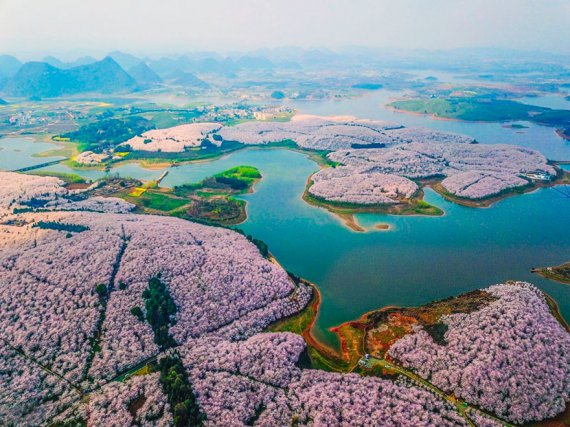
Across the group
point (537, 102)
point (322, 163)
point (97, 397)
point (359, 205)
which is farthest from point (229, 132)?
point (537, 102)

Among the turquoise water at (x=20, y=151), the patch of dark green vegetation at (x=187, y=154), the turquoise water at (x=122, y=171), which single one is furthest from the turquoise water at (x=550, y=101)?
the turquoise water at (x=20, y=151)

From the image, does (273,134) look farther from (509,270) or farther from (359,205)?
(509,270)

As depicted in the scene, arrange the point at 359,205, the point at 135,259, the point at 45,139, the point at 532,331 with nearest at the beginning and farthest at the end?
the point at 532,331, the point at 135,259, the point at 359,205, the point at 45,139

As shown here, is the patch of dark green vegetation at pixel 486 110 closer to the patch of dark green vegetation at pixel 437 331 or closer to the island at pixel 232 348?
the island at pixel 232 348

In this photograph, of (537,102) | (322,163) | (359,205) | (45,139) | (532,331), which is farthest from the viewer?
(537,102)

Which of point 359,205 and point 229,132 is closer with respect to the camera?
point 359,205

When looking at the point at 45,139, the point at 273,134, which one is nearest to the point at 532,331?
the point at 273,134

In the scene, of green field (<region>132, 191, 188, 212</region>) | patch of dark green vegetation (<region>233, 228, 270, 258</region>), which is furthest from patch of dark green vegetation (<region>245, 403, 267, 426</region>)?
green field (<region>132, 191, 188, 212</region>)

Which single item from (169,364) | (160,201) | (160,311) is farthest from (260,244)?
(160,201)
